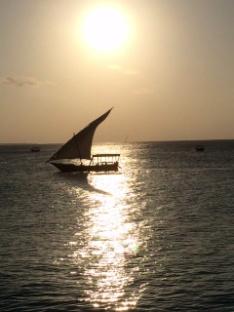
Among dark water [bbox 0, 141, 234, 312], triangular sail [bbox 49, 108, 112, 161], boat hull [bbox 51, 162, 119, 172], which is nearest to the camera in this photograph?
dark water [bbox 0, 141, 234, 312]

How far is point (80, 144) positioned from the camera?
9100cm

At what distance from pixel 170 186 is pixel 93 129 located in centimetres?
2270

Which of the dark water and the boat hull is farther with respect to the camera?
the boat hull

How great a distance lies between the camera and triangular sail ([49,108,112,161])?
90.4 metres

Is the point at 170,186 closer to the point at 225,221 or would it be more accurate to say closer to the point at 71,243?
the point at 225,221

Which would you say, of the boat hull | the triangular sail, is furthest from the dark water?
the boat hull

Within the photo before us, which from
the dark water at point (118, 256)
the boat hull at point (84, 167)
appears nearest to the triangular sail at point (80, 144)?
the boat hull at point (84, 167)

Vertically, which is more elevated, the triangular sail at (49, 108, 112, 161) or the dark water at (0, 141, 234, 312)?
the triangular sail at (49, 108, 112, 161)

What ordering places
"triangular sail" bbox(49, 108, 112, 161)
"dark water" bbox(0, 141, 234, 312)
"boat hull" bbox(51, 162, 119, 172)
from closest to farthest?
1. "dark water" bbox(0, 141, 234, 312)
2. "triangular sail" bbox(49, 108, 112, 161)
3. "boat hull" bbox(51, 162, 119, 172)

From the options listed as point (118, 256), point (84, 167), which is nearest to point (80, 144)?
point (84, 167)

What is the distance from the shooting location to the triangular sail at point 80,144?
9038 centimetres

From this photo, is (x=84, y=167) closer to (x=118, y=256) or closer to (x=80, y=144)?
(x=80, y=144)

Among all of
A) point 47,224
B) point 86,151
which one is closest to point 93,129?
point 86,151

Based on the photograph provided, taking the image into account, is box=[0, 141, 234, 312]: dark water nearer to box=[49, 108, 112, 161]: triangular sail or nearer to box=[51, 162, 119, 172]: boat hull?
box=[49, 108, 112, 161]: triangular sail
